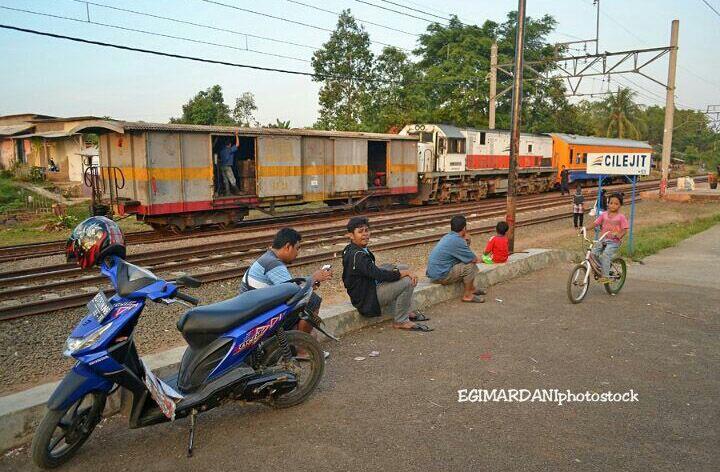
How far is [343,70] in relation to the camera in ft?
124

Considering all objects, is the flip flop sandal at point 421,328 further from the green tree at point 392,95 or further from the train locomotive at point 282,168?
the green tree at point 392,95

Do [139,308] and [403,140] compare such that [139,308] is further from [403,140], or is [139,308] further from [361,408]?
[403,140]

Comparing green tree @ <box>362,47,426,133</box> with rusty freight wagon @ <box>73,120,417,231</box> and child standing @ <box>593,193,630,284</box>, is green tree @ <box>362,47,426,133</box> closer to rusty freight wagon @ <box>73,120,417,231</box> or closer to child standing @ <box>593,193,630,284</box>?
rusty freight wagon @ <box>73,120,417,231</box>

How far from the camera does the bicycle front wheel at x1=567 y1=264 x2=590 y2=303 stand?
23.9 ft

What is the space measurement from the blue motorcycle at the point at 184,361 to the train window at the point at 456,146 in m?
21.5

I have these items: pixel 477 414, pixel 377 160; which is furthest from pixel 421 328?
pixel 377 160

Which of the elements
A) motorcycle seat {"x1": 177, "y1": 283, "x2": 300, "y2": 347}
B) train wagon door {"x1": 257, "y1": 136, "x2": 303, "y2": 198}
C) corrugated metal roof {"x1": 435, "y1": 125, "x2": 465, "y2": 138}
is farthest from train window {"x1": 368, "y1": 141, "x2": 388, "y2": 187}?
motorcycle seat {"x1": 177, "y1": 283, "x2": 300, "y2": 347}

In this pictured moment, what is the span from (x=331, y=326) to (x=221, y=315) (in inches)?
84.9

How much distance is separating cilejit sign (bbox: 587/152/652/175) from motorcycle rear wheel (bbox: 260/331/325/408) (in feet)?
29.6

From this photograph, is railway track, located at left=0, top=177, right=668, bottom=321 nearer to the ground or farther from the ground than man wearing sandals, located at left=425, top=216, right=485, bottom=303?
nearer to the ground

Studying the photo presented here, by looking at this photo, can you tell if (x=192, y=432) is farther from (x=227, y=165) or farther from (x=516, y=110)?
(x=227, y=165)

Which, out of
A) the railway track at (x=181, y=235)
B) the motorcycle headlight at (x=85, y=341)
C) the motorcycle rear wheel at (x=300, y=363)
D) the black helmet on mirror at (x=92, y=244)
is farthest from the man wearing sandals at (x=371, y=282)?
the railway track at (x=181, y=235)

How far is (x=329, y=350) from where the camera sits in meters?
5.58

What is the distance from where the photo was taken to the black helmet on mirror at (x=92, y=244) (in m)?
3.51
